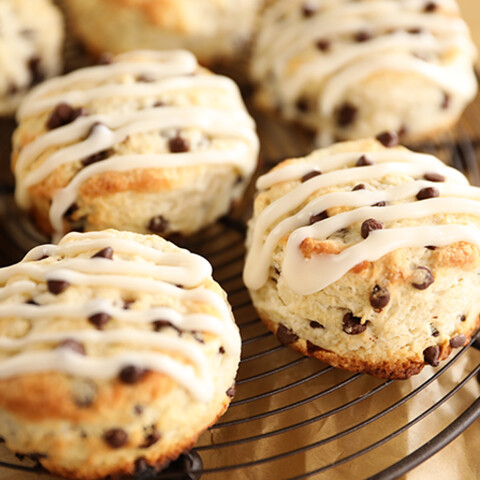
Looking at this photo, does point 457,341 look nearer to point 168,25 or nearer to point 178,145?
point 178,145

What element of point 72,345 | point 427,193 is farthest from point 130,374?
point 427,193

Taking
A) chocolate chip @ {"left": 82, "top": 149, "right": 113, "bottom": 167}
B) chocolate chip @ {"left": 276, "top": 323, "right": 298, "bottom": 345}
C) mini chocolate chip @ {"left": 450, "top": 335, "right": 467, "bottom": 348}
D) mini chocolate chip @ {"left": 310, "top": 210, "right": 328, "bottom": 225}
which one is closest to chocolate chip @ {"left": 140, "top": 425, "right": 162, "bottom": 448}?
chocolate chip @ {"left": 276, "top": 323, "right": 298, "bottom": 345}

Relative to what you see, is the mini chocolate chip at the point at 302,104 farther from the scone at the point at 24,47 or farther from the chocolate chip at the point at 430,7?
the scone at the point at 24,47

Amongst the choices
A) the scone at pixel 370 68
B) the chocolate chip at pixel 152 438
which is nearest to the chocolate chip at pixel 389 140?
the scone at pixel 370 68

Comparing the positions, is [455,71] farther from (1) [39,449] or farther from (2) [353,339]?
(1) [39,449]

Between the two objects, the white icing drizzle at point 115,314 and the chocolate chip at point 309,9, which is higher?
the chocolate chip at point 309,9

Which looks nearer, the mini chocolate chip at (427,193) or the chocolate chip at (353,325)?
the chocolate chip at (353,325)

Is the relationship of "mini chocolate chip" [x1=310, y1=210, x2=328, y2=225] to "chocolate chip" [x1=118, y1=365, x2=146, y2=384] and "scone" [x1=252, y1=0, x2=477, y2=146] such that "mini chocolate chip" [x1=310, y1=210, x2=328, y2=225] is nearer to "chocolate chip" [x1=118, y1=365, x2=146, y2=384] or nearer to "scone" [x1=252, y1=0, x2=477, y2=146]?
"chocolate chip" [x1=118, y1=365, x2=146, y2=384]

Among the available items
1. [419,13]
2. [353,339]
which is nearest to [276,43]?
[419,13]
